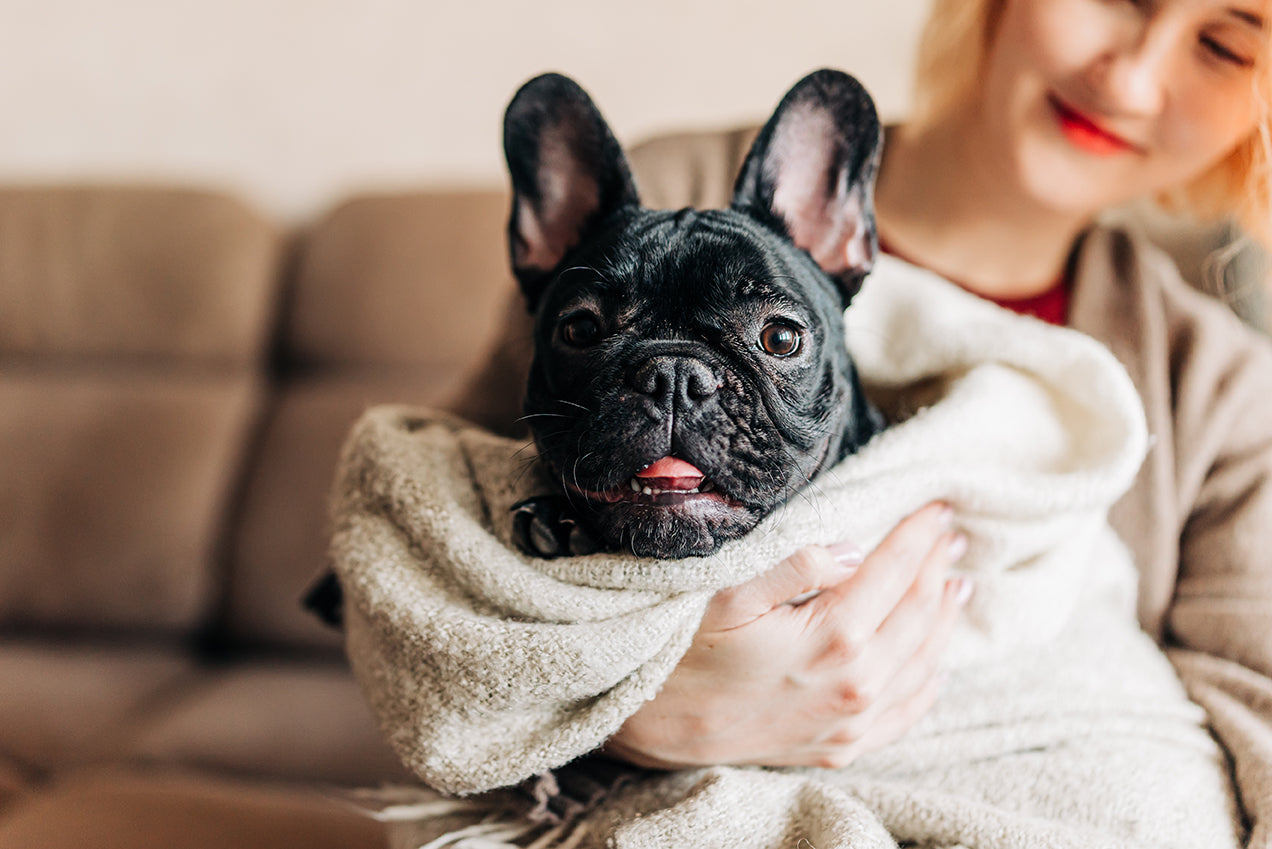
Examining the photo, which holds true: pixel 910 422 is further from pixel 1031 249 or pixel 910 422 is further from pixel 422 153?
pixel 422 153

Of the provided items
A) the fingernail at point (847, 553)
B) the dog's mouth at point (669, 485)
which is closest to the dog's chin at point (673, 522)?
the dog's mouth at point (669, 485)

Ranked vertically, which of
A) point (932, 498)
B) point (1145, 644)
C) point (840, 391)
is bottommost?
point (1145, 644)

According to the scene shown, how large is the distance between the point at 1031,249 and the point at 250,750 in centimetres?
150

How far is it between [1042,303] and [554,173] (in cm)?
68

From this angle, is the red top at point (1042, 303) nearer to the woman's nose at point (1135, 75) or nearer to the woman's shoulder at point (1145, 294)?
the woman's shoulder at point (1145, 294)

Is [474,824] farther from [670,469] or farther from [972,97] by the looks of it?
[972,97]

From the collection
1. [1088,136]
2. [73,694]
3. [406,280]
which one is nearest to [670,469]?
[1088,136]

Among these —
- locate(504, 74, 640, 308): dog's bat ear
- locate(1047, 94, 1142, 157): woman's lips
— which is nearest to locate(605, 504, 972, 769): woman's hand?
locate(504, 74, 640, 308): dog's bat ear

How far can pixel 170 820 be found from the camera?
41.5 inches

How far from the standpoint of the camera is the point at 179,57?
6.93 ft

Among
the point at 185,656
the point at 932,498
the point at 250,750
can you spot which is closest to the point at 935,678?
the point at 932,498

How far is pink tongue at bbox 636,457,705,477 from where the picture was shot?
0.68 meters

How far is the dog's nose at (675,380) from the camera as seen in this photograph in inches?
26.5

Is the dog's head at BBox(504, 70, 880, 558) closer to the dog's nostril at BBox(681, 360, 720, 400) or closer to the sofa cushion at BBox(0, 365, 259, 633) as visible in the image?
the dog's nostril at BBox(681, 360, 720, 400)
